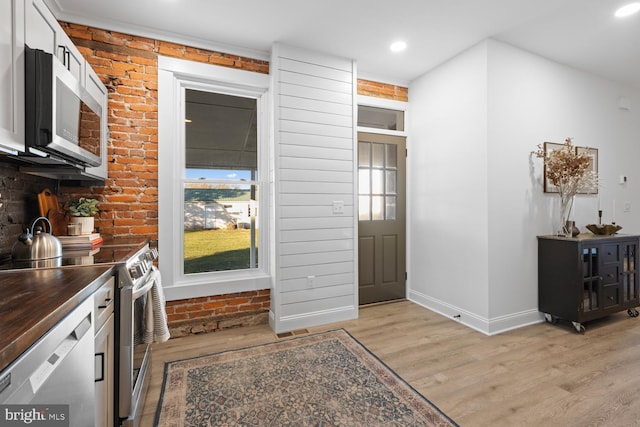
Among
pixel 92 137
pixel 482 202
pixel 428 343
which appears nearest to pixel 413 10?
pixel 482 202

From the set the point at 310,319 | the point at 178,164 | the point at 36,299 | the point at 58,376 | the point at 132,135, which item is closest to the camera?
the point at 58,376

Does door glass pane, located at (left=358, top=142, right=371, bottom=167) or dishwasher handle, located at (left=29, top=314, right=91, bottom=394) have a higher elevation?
door glass pane, located at (left=358, top=142, right=371, bottom=167)

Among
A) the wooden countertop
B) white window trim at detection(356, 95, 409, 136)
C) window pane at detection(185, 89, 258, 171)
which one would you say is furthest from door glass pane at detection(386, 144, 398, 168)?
the wooden countertop

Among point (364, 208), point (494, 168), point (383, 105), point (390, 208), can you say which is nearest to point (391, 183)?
point (390, 208)

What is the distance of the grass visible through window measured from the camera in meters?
3.07

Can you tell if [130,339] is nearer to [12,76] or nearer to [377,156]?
[12,76]

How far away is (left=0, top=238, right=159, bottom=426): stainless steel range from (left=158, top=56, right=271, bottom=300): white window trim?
1.01 meters

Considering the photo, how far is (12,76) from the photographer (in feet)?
4.42

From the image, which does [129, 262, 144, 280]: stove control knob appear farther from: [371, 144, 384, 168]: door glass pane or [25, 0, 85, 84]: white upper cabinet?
[371, 144, 384, 168]: door glass pane

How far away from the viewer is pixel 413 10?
8.44ft

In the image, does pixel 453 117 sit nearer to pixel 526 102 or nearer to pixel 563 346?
pixel 526 102

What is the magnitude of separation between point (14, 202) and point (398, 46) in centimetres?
346

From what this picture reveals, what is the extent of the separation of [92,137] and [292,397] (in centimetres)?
221

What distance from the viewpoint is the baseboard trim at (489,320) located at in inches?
117
